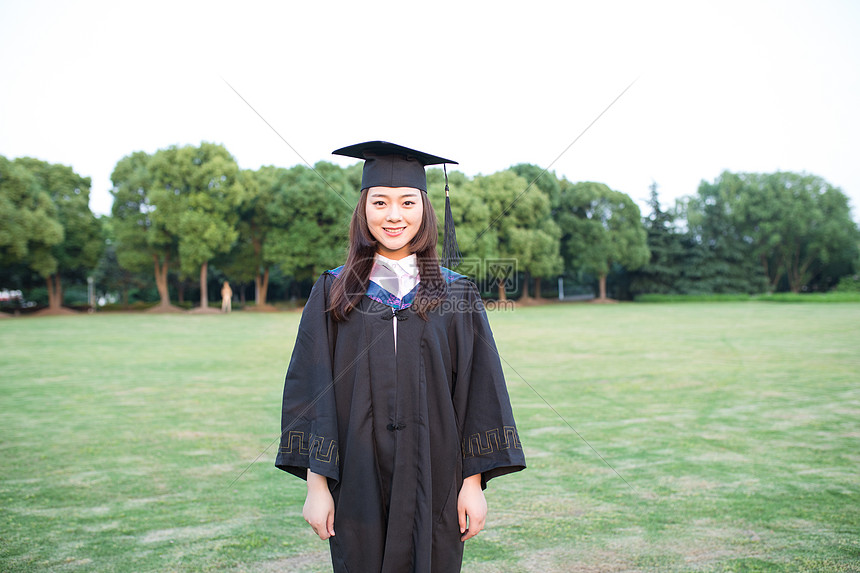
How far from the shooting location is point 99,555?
3.45 meters

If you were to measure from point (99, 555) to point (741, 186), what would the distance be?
55.7 meters

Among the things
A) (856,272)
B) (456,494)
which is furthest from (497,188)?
(456,494)

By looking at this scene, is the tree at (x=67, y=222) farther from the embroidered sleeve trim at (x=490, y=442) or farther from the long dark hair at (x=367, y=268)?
the embroidered sleeve trim at (x=490, y=442)

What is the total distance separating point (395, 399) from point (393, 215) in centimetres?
69

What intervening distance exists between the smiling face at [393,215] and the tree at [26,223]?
35479 mm

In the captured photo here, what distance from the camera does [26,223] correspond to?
31328mm

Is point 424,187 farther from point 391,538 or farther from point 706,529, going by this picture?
point 706,529

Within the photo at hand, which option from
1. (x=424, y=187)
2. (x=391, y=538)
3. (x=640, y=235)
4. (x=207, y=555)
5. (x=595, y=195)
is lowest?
(x=207, y=555)

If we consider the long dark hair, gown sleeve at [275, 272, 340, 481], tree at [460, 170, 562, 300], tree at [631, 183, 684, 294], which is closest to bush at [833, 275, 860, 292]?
tree at [631, 183, 684, 294]

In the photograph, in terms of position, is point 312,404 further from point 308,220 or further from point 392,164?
point 308,220

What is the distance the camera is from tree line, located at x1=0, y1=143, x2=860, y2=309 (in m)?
33.1

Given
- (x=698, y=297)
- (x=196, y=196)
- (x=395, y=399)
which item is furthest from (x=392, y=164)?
(x=698, y=297)

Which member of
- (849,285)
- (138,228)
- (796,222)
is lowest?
(849,285)

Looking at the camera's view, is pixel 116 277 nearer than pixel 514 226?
No
